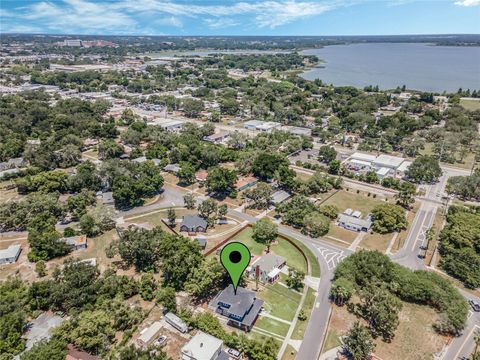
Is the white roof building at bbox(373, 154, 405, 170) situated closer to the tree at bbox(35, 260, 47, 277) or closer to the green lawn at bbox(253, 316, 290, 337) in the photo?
the green lawn at bbox(253, 316, 290, 337)

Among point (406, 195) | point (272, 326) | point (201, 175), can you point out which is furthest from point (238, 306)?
point (406, 195)

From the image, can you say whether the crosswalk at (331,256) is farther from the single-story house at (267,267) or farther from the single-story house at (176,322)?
the single-story house at (176,322)

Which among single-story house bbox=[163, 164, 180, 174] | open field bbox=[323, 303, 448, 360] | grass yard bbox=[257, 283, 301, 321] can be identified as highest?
single-story house bbox=[163, 164, 180, 174]

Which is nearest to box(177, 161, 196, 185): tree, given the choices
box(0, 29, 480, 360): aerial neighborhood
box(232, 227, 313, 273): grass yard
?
box(0, 29, 480, 360): aerial neighborhood

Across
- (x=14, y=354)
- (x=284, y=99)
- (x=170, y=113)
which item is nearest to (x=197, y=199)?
(x=14, y=354)

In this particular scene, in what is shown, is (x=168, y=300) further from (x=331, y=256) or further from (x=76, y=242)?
(x=331, y=256)

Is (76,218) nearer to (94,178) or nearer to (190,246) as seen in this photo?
(94,178)
